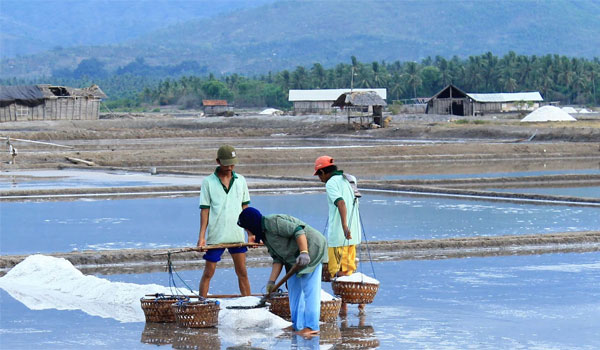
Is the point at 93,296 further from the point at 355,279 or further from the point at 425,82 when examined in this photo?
the point at 425,82

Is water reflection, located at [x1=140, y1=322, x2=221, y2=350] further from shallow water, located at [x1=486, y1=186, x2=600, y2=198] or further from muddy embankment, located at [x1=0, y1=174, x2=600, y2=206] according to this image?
shallow water, located at [x1=486, y1=186, x2=600, y2=198]

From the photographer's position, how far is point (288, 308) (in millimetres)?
7695

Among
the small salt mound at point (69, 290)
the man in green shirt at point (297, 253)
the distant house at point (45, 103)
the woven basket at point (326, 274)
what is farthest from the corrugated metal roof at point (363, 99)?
the man in green shirt at point (297, 253)

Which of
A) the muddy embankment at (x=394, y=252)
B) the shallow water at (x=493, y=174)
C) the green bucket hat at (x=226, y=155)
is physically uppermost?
the green bucket hat at (x=226, y=155)

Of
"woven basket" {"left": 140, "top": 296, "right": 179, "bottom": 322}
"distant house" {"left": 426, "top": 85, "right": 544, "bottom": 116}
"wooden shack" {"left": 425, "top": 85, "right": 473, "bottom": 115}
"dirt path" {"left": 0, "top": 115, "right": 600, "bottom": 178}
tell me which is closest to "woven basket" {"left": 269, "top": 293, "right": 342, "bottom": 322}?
"woven basket" {"left": 140, "top": 296, "right": 179, "bottom": 322}

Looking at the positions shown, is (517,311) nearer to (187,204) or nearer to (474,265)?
(474,265)

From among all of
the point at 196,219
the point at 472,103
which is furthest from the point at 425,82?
the point at 196,219

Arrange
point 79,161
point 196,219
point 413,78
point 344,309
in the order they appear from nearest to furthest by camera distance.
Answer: point 344,309
point 196,219
point 79,161
point 413,78

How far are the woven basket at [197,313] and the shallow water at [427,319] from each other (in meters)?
0.10

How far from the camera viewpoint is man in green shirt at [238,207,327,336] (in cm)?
686

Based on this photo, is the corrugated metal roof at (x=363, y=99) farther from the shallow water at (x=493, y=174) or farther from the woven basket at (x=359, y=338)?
the woven basket at (x=359, y=338)

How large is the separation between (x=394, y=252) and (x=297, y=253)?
4.50 metres

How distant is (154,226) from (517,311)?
279 inches

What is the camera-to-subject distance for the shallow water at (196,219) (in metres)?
12.5
